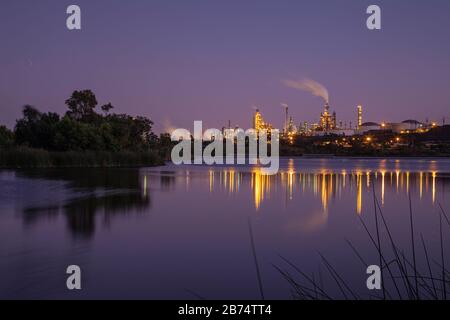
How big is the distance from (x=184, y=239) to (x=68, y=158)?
122 ft

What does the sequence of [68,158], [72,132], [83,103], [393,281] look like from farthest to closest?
[83,103] < [72,132] < [68,158] < [393,281]

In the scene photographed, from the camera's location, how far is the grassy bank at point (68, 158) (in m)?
43.7

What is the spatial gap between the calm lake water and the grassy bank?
832 inches

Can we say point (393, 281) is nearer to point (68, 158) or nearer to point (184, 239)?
point (184, 239)

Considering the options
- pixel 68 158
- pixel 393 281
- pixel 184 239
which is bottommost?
pixel 184 239

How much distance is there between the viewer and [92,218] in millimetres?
15477

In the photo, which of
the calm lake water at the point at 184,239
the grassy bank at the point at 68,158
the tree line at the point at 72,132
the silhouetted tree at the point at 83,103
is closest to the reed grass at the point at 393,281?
the calm lake water at the point at 184,239

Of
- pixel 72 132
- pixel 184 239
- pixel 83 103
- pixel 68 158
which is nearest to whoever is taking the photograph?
pixel 184 239

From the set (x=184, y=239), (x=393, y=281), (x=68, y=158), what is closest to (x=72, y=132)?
(x=68, y=158)

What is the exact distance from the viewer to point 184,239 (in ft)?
41.4

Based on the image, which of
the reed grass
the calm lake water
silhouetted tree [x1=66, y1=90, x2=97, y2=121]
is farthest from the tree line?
the reed grass

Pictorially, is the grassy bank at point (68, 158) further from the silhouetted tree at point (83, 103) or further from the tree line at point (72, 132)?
the silhouetted tree at point (83, 103)

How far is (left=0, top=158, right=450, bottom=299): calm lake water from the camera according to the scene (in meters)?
8.11

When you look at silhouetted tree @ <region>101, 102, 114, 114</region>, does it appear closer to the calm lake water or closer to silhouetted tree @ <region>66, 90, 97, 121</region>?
silhouetted tree @ <region>66, 90, 97, 121</region>
